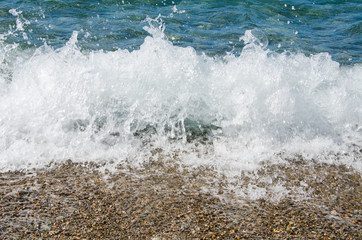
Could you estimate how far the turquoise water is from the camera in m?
6.40

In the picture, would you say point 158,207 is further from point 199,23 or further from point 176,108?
point 199,23

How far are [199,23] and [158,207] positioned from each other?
577cm

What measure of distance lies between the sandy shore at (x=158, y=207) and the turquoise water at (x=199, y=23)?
11.3ft

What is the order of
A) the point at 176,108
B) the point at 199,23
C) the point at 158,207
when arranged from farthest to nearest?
1. the point at 199,23
2. the point at 176,108
3. the point at 158,207

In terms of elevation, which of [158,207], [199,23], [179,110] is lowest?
[158,207]

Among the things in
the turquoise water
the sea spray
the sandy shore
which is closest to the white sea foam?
the sea spray

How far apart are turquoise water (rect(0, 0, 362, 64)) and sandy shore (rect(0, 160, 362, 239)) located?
135 inches

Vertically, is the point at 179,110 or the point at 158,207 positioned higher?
the point at 179,110

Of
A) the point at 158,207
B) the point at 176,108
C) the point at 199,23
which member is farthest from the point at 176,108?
the point at 199,23

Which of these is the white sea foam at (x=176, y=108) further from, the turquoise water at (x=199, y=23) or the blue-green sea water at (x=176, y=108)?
the turquoise water at (x=199, y=23)

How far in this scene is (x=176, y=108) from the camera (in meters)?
3.98

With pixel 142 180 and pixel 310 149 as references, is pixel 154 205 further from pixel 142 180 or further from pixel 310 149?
pixel 310 149

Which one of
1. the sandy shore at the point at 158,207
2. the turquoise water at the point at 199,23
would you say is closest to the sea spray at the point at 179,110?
the sandy shore at the point at 158,207

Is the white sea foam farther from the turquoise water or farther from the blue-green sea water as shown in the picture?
the turquoise water
